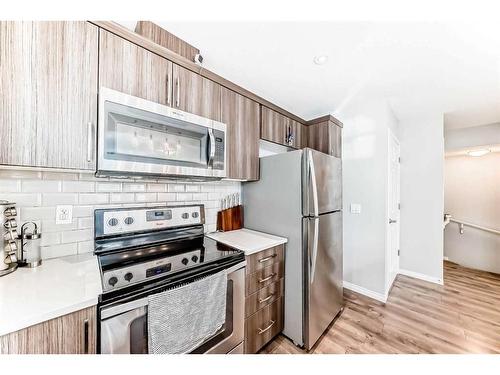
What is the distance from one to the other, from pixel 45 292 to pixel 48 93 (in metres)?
0.84

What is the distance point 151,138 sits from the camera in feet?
3.98

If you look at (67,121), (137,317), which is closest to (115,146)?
(67,121)

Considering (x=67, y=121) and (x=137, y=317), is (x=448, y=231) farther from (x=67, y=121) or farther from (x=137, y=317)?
(x=67, y=121)

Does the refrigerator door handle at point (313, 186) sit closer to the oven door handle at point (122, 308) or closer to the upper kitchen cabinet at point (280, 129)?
the upper kitchen cabinet at point (280, 129)

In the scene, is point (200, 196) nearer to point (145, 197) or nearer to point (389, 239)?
point (145, 197)

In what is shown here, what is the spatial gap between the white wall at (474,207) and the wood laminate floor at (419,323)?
612mm

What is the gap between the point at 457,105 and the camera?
249 cm

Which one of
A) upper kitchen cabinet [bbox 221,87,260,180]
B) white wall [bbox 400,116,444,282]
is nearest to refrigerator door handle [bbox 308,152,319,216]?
upper kitchen cabinet [bbox 221,87,260,180]

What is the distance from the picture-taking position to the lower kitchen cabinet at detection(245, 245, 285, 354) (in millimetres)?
1447

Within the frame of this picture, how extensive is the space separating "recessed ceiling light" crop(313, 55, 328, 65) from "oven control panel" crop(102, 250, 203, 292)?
1640 millimetres

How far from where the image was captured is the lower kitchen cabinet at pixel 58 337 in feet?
2.11

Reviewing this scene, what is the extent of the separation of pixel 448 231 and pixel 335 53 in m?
4.03

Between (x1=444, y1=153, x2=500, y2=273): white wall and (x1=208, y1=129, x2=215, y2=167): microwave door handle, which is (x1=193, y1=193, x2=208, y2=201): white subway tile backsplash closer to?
(x1=208, y1=129, x2=215, y2=167): microwave door handle

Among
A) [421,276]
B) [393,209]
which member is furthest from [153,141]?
[421,276]
